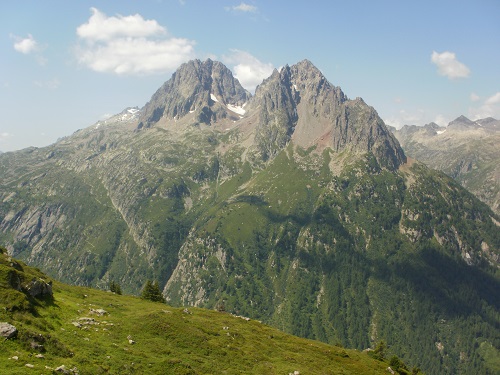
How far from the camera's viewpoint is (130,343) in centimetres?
6225

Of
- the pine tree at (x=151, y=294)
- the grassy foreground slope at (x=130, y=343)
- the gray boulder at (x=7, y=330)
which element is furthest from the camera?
the pine tree at (x=151, y=294)

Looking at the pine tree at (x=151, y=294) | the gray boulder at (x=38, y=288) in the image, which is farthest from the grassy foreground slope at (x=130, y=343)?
the pine tree at (x=151, y=294)

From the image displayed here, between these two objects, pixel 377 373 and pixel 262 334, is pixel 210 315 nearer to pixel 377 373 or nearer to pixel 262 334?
pixel 262 334

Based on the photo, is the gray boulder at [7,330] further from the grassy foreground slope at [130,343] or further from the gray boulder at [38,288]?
the gray boulder at [38,288]

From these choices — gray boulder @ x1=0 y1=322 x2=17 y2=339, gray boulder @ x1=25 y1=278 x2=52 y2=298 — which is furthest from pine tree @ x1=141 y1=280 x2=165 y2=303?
gray boulder @ x1=0 y1=322 x2=17 y2=339

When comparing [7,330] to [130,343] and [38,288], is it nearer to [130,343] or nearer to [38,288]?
[130,343]

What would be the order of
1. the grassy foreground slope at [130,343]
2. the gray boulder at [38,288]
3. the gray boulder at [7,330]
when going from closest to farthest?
the gray boulder at [7,330]
the grassy foreground slope at [130,343]
the gray boulder at [38,288]

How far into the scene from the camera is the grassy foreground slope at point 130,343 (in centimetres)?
4653

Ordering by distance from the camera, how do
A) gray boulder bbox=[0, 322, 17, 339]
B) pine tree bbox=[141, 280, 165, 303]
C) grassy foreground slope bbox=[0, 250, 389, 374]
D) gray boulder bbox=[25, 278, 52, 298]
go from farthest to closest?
pine tree bbox=[141, 280, 165, 303] < gray boulder bbox=[25, 278, 52, 298] < grassy foreground slope bbox=[0, 250, 389, 374] < gray boulder bbox=[0, 322, 17, 339]

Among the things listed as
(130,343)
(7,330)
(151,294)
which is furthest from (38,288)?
(151,294)

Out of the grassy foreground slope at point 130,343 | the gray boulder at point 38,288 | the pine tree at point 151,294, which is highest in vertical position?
the gray boulder at point 38,288

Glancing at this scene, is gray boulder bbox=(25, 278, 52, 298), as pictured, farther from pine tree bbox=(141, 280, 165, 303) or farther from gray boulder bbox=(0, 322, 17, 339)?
pine tree bbox=(141, 280, 165, 303)

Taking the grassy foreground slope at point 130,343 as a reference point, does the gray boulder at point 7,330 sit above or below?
above

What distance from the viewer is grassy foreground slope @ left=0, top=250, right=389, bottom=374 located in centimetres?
4653
